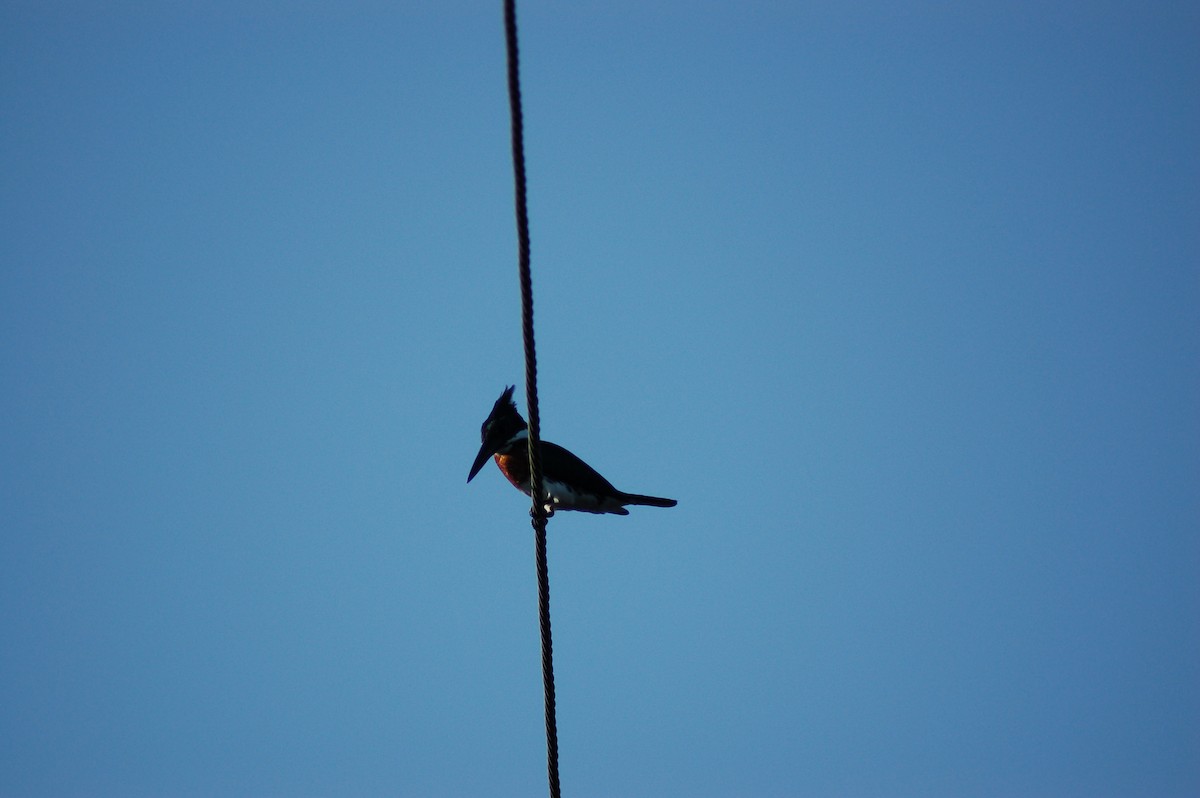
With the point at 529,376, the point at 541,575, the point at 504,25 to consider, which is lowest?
the point at 541,575

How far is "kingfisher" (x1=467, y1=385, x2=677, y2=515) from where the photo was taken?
689 cm

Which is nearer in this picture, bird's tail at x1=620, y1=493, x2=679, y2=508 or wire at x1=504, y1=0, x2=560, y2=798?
wire at x1=504, y1=0, x2=560, y2=798

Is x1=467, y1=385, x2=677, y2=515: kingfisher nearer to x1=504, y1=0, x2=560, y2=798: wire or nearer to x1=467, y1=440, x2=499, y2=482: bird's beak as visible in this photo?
x1=467, y1=440, x2=499, y2=482: bird's beak

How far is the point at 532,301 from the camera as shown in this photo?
3070 millimetres

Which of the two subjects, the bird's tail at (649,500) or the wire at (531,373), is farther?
the bird's tail at (649,500)

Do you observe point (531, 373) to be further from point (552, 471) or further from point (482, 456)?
point (482, 456)

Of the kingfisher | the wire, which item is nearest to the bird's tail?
the kingfisher

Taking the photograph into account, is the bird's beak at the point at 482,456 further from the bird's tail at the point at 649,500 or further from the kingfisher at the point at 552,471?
the bird's tail at the point at 649,500

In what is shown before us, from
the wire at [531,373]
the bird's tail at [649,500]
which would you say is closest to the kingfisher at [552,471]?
the bird's tail at [649,500]

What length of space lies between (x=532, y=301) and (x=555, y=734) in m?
1.40

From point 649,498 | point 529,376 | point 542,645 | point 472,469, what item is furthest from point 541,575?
point 472,469

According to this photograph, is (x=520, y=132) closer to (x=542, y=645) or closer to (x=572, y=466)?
(x=542, y=645)

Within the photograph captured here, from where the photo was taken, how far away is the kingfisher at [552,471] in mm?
6895

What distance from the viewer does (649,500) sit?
6.91 m
